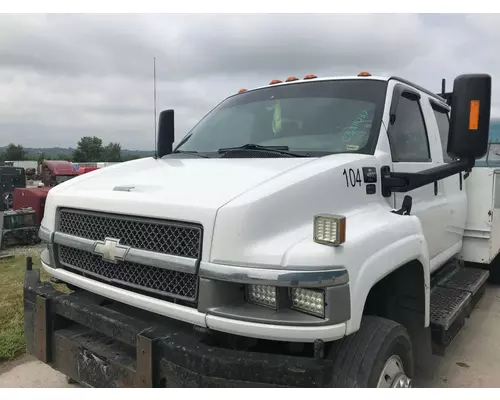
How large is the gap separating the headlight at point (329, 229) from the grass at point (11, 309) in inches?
132

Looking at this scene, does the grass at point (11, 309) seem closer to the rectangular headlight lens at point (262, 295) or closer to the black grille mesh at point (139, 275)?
the black grille mesh at point (139, 275)

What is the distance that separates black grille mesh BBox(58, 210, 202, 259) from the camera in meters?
2.30

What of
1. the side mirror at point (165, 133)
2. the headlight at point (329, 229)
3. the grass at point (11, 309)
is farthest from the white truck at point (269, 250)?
the grass at point (11, 309)

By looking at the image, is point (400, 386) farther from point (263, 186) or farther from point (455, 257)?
point (455, 257)

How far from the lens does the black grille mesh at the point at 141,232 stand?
7.54 ft

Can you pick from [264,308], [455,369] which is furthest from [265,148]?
[455,369]

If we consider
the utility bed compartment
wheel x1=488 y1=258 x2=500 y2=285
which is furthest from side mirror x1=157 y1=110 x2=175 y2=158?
wheel x1=488 y1=258 x2=500 y2=285

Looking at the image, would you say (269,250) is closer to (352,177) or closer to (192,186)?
(192,186)

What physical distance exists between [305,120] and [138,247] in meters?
1.60

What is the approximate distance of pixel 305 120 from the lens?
3.38m

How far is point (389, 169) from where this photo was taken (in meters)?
3.10

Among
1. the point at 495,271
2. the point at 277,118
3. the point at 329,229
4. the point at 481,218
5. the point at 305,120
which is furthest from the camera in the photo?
→ the point at 495,271

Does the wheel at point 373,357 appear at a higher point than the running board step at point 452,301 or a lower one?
higher

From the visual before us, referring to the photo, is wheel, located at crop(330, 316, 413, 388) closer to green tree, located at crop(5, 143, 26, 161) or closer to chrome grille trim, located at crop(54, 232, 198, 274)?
chrome grille trim, located at crop(54, 232, 198, 274)
